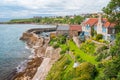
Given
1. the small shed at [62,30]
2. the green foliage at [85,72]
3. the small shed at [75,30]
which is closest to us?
the green foliage at [85,72]

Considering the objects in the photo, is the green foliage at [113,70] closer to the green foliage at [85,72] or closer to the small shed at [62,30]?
the green foliage at [85,72]

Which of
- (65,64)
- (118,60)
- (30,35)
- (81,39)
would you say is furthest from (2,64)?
(30,35)

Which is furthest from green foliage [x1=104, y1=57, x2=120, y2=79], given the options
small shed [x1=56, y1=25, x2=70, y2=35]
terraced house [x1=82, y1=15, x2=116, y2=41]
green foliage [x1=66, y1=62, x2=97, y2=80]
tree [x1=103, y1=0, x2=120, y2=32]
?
small shed [x1=56, y1=25, x2=70, y2=35]

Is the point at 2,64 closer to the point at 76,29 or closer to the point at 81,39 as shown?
the point at 81,39

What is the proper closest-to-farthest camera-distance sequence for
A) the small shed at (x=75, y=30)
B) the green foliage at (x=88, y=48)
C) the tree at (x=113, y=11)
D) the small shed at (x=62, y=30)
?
the tree at (x=113, y=11) < the green foliage at (x=88, y=48) < the small shed at (x=75, y=30) < the small shed at (x=62, y=30)

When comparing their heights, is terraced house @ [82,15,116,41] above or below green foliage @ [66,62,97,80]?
above

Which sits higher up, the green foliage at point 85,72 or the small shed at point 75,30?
the green foliage at point 85,72

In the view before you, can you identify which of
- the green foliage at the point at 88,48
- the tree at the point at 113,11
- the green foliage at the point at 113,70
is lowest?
the green foliage at the point at 88,48

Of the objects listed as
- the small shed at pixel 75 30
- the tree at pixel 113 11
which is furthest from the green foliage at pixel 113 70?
the small shed at pixel 75 30

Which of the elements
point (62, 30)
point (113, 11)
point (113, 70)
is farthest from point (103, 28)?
point (62, 30)

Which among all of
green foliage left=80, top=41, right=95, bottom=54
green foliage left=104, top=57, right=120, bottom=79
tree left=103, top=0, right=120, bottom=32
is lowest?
green foliage left=80, top=41, right=95, bottom=54

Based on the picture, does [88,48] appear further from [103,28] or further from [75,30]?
[75,30]

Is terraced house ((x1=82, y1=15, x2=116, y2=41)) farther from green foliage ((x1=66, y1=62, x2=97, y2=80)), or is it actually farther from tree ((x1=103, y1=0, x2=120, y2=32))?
green foliage ((x1=66, y1=62, x2=97, y2=80))
